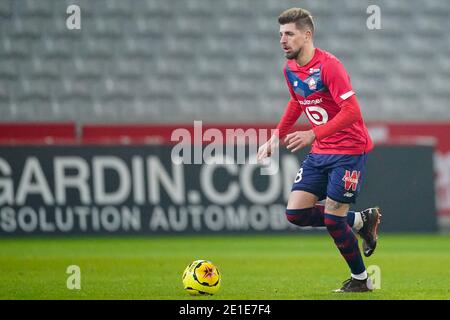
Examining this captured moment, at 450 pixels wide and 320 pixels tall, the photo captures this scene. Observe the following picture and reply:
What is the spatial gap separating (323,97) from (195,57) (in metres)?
11.2

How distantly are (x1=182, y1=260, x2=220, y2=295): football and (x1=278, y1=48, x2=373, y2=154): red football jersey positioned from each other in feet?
4.15

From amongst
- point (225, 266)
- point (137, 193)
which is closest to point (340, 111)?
point (225, 266)

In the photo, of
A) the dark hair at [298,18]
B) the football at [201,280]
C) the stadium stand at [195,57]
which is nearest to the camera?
the football at [201,280]

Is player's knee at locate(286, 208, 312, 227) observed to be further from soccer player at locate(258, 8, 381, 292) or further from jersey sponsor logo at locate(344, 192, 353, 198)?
jersey sponsor logo at locate(344, 192, 353, 198)

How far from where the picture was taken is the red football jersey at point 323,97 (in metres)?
7.64

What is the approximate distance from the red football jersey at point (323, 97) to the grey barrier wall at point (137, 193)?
677 centimetres

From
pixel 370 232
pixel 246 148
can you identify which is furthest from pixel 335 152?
pixel 246 148

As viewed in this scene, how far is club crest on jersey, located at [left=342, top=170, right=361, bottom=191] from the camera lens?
768cm

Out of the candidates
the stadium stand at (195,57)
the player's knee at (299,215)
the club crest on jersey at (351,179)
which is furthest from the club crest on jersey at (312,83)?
the stadium stand at (195,57)
